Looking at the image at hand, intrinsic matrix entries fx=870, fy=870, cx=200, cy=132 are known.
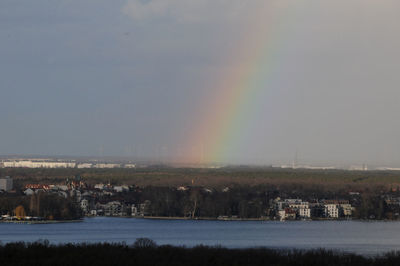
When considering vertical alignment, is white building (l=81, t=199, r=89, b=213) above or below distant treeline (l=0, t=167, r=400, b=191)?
below

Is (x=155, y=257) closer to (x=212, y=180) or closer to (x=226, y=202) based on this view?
(x=226, y=202)

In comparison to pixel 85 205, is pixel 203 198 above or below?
above

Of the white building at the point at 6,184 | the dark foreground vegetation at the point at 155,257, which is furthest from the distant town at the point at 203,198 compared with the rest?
the dark foreground vegetation at the point at 155,257

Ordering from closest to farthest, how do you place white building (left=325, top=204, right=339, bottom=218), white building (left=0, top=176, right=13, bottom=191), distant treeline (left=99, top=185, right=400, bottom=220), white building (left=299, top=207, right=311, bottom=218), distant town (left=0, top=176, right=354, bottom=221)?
distant treeline (left=99, top=185, right=400, bottom=220)
distant town (left=0, top=176, right=354, bottom=221)
white building (left=299, top=207, right=311, bottom=218)
white building (left=325, top=204, right=339, bottom=218)
white building (left=0, top=176, right=13, bottom=191)

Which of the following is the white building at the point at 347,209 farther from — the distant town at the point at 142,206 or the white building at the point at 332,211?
the white building at the point at 332,211

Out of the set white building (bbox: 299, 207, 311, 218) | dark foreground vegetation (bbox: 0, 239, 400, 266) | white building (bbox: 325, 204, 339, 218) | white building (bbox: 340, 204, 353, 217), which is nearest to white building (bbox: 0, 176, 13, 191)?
white building (bbox: 299, 207, 311, 218)

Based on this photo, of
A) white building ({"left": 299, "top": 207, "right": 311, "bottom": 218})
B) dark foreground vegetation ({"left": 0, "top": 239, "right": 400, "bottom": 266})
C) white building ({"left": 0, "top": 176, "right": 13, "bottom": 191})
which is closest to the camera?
dark foreground vegetation ({"left": 0, "top": 239, "right": 400, "bottom": 266})

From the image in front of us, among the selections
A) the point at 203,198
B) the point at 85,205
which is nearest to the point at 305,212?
the point at 203,198

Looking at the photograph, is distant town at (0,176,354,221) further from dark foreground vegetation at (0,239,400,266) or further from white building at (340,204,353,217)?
dark foreground vegetation at (0,239,400,266)

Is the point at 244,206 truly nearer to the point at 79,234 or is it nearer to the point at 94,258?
the point at 79,234
